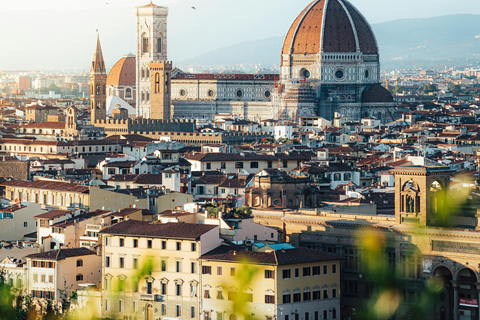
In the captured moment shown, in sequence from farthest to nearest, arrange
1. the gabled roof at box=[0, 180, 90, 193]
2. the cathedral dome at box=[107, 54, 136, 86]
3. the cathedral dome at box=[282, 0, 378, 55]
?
the cathedral dome at box=[107, 54, 136, 86], the cathedral dome at box=[282, 0, 378, 55], the gabled roof at box=[0, 180, 90, 193]

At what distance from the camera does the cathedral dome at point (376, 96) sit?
491 ft

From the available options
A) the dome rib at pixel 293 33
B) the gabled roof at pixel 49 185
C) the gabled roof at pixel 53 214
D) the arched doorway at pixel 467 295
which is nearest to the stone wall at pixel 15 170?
the gabled roof at pixel 49 185

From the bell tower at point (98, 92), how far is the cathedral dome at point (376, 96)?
108ft

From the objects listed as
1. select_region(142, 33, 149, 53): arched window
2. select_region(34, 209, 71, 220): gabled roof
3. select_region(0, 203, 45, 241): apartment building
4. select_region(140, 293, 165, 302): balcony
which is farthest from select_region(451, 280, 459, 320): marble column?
select_region(142, 33, 149, 53): arched window

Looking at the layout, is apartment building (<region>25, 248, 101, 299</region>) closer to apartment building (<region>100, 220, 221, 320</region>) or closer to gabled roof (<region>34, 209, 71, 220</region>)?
apartment building (<region>100, 220, 221, 320</region>)

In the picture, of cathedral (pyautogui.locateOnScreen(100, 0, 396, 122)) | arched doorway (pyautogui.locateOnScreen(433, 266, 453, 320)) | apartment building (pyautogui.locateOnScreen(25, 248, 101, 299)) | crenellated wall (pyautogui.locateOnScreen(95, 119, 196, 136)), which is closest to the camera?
arched doorway (pyautogui.locateOnScreen(433, 266, 453, 320))

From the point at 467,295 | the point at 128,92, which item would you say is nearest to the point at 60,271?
the point at 467,295

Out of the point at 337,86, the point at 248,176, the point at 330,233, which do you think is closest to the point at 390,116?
the point at 337,86

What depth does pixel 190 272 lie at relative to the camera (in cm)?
4206

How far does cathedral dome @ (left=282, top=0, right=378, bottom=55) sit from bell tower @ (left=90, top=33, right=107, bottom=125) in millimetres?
31985

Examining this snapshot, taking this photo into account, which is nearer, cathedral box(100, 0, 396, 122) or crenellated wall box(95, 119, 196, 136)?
crenellated wall box(95, 119, 196, 136)

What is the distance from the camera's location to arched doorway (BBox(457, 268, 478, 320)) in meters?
41.3

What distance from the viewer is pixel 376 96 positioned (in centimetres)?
14988

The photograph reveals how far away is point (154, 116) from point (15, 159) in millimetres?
53826
